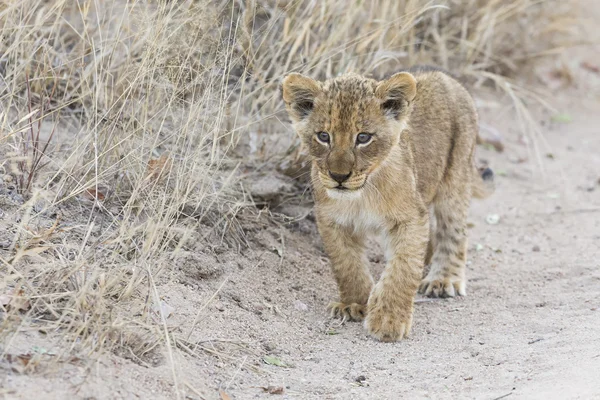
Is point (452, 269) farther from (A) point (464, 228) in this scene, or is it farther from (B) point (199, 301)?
(B) point (199, 301)

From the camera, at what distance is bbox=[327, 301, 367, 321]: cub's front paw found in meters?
5.65

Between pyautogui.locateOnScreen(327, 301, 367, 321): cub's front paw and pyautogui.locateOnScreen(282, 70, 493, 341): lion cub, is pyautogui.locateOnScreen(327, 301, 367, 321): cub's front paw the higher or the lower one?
the lower one

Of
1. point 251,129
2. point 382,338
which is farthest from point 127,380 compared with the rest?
point 251,129

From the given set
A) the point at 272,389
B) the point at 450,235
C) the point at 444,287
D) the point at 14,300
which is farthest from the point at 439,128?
the point at 14,300

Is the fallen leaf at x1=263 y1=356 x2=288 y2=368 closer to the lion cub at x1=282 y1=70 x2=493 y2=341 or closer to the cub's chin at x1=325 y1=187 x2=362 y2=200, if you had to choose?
the lion cub at x1=282 y1=70 x2=493 y2=341

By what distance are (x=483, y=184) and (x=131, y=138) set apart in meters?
3.14

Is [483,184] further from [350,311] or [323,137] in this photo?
[323,137]

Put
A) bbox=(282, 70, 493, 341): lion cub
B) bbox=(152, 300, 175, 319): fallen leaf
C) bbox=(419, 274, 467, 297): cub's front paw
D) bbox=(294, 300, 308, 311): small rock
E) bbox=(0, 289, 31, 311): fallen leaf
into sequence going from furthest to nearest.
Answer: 1. bbox=(419, 274, 467, 297): cub's front paw
2. bbox=(294, 300, 308, 311): small rock
3. bbox=(282, 70, 493, 341): lion cub
4. bbox=(152, 300, 175, 319): fallen leaf
5. bbox=(0, 289, 31, 311): fallen leaf

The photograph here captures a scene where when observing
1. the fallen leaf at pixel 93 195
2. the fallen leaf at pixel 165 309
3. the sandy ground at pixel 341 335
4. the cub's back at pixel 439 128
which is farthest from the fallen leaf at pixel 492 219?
the fallen leaf at pixel 165 309

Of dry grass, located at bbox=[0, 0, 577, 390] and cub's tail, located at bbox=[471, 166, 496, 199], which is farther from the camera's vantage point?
cub's tail, located at bbox=[471, 166, 496, 199]

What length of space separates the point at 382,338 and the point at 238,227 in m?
1.40

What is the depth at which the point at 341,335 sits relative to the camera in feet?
17.9

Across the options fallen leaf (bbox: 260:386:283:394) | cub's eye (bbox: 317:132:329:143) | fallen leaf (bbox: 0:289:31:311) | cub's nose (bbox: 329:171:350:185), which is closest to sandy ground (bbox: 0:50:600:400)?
fallen leaf (bbox: 260:386:283:394)

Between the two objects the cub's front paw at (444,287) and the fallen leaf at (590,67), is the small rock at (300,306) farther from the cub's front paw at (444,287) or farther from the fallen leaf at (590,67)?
the fallen leaf at (590,67)
